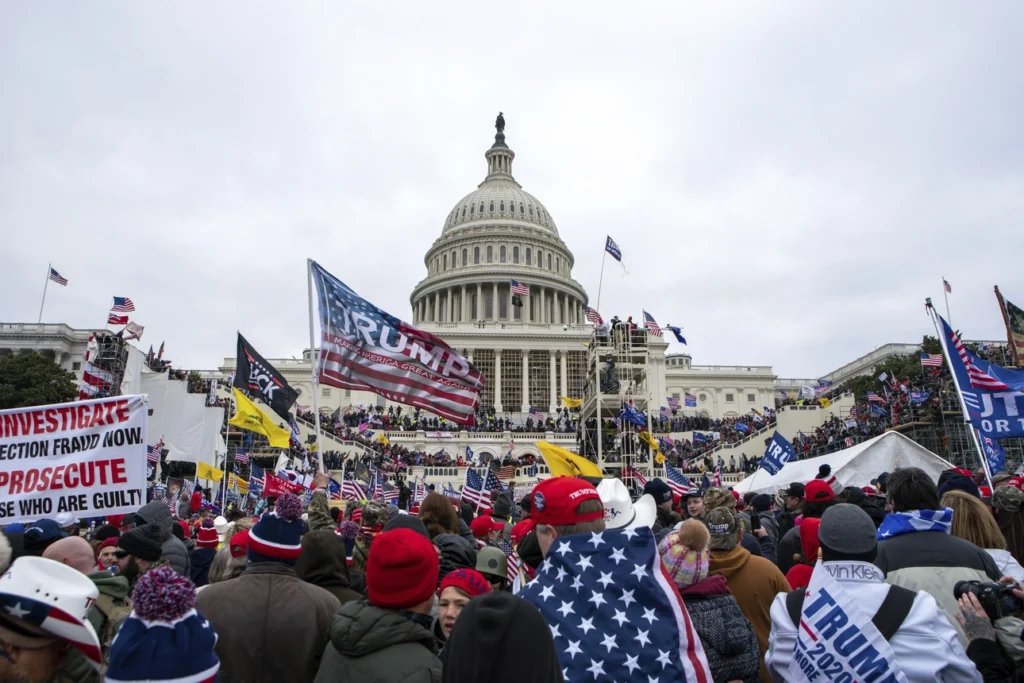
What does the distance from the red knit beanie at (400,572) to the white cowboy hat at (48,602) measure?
1.14 m

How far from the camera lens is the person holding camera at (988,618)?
3.34 meters

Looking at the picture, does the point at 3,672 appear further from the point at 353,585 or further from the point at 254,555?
the point at 353,585

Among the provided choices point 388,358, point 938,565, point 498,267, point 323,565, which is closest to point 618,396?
point 388,358

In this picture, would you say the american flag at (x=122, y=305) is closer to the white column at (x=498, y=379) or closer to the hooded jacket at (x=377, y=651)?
the white column at (x=498, y=379)

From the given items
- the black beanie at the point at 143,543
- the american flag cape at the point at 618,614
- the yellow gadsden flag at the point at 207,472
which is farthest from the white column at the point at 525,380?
the american flag cape at the point at 618,614

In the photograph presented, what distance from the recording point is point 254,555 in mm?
4129

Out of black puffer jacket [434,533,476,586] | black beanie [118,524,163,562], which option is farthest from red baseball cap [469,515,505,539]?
black beanie [118,524,163,562]

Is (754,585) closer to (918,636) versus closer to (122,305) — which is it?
(918,636)

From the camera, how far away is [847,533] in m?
3.51

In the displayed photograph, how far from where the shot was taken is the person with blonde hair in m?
4.44

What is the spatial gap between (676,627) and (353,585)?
2750 mm

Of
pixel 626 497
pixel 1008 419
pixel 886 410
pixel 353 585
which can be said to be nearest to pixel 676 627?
pixel 626 497

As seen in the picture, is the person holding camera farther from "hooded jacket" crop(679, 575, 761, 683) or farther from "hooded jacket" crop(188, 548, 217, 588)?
"hooded jacket" crop(188, 548, 217, 588)

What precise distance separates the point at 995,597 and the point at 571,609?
196 centimetres
